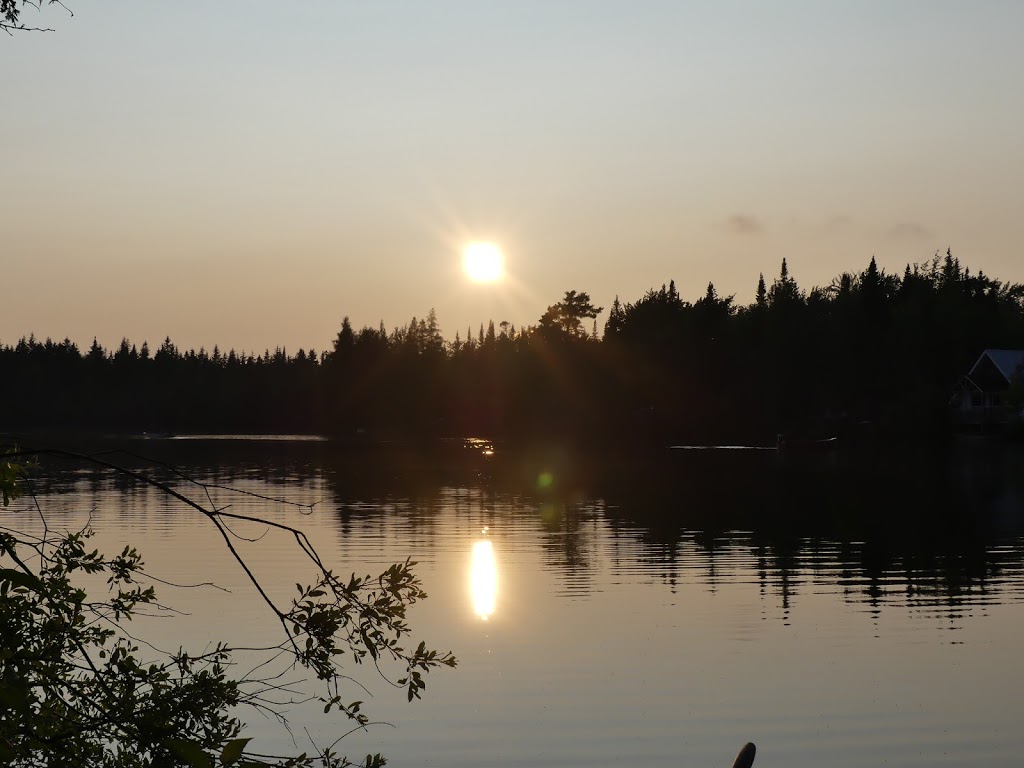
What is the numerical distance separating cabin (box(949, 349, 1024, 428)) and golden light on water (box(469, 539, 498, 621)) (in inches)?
3658

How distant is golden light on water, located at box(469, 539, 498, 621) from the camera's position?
28422 millimetres

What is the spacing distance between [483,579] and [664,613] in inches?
279

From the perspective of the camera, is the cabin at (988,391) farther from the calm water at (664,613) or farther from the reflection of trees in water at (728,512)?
the calm water at (664,613)

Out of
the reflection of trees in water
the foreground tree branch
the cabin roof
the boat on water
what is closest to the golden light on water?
the reflection of trees in water

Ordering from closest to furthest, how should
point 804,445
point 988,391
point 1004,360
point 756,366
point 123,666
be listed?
1. point 123,666
2. point 804,445
3. point 1004,360
4. point 988,391
5. point 756,366

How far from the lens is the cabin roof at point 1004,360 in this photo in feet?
396

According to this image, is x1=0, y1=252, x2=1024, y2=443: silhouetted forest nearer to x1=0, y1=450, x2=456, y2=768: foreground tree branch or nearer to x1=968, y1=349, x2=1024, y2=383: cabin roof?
x1=968, y1=349, x2=1024, y2=383: cabin roof

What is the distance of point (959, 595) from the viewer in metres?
30.0

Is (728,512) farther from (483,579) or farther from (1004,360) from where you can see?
(1004,360)

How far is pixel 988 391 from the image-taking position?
413ft

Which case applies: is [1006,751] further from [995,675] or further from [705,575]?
[705,575]

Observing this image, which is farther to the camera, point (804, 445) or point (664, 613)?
point (804, 445)

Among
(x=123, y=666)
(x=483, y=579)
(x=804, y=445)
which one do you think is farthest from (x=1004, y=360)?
(x=123, y=666)

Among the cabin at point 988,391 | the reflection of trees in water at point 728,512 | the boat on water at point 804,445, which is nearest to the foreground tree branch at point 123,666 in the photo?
the reflection of trees in water at point 728,512
